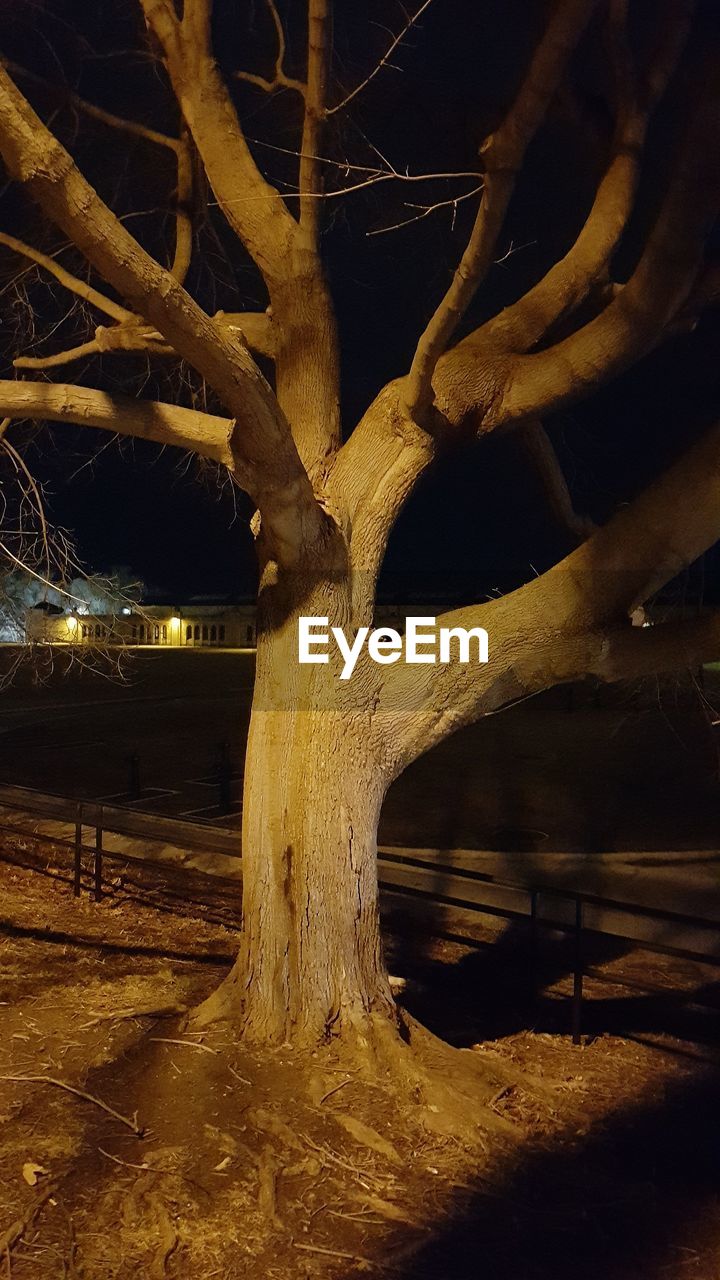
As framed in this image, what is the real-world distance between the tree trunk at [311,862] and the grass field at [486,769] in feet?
5.12

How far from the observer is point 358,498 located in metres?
5.48

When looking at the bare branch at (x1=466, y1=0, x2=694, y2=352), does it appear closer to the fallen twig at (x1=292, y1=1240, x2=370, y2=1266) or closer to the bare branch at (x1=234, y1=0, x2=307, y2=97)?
the bare branch at (x1=234, y1=0, x2=307, y2=97)

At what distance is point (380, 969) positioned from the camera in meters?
5.33

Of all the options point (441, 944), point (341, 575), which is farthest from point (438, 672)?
point (441, 944)

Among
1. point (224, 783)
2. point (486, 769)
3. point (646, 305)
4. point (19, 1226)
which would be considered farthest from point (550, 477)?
point (486, 769)

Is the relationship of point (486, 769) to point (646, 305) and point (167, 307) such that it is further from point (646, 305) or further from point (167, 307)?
point (167, 307)

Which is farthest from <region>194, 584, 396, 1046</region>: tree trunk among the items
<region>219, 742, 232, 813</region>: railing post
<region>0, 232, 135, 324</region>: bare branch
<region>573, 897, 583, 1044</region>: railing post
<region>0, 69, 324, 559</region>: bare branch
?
<region>219, 742, 232, 813</region>: railing post

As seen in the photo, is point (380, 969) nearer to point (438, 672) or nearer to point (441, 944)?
point (438, 672)

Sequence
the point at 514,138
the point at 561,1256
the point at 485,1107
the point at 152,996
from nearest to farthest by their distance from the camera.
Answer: the point at 561,1256
the point at 514,138
the point at 485,1107
the point at 152,996

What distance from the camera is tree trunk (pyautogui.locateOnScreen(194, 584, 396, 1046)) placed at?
516 cm

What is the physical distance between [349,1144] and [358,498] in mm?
3207

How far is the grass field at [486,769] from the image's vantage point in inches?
491

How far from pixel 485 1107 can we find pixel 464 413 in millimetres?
3659

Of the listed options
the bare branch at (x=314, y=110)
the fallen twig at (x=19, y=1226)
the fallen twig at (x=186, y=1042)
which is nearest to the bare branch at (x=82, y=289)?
the bare branch at (x=314, y=110)
